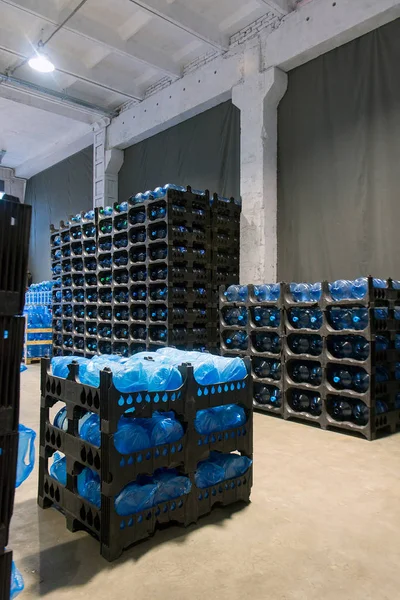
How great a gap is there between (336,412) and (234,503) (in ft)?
8.02

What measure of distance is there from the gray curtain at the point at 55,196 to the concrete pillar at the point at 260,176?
641cm

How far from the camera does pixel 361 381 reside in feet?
15.8

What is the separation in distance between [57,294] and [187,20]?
619cm

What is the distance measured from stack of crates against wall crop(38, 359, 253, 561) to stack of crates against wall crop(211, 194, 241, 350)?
4.82 metres

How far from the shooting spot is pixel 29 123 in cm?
1344

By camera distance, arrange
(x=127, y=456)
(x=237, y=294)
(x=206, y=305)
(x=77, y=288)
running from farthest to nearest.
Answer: (x=77, y=288) < (x=206, y=305) < (x=237, y=294) < (x=127, y=456)

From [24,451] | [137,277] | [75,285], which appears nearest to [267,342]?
[137,277]

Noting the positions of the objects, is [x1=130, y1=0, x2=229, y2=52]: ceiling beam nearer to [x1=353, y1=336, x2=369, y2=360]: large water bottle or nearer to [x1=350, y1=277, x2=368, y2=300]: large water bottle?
[x1=350, y1=277, x2=368, y2=300]: large water bottle

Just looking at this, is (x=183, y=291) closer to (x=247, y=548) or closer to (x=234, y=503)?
(x=234, y=503)

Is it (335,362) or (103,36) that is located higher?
(103,36)

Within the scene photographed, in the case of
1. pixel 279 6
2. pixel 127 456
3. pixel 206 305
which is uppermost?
pixel 279 6

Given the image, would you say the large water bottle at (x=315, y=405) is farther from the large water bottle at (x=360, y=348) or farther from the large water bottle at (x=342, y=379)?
the large water bottle at (x=360, y=348)

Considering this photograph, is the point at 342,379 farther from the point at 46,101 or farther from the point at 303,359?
the point at 46,101

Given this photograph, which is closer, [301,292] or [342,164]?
[301,292]
